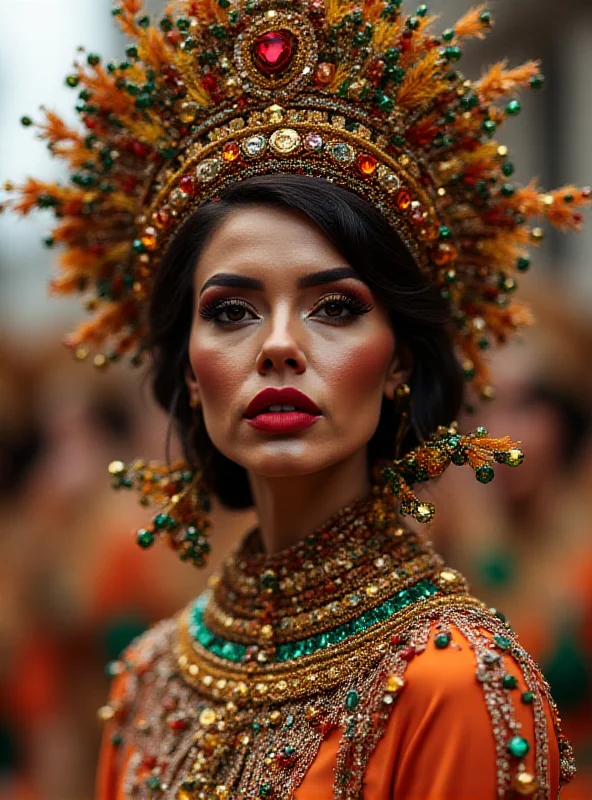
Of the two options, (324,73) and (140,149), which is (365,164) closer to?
(324,73)

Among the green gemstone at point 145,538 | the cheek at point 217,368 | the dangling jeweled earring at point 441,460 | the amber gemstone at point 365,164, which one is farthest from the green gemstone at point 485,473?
the green gemstone at point 145,538

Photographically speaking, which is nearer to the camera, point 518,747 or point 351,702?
point 518,747

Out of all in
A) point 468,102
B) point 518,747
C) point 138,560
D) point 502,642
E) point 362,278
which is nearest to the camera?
point 518,747

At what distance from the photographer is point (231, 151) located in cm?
205

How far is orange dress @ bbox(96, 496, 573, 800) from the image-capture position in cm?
168

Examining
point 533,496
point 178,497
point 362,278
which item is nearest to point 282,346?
point 362,278

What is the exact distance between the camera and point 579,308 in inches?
232

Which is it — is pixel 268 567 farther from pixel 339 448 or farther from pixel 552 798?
pixel 552 798

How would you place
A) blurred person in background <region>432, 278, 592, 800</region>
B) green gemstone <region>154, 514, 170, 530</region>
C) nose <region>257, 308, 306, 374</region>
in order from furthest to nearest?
1. blurred person in background <region>432, 278, 592, 800</region>
2. green gemstone <region>154, 514, 170, 530</region>
3. nose <region>257, 308, 306, 374</region>

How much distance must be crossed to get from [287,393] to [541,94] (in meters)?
5.14

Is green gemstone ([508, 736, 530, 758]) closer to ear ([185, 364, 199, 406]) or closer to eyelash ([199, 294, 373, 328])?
eyelash ([199, 294, 373, 328])

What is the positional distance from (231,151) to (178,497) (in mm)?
774

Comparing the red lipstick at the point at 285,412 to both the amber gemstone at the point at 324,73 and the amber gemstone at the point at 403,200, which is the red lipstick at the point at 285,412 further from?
the amber gemstone at the point at 324,73

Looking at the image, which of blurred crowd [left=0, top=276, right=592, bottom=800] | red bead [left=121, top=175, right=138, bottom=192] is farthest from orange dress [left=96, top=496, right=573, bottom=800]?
blurred crowd [left=0, top=276, right=592, bottom=800]
